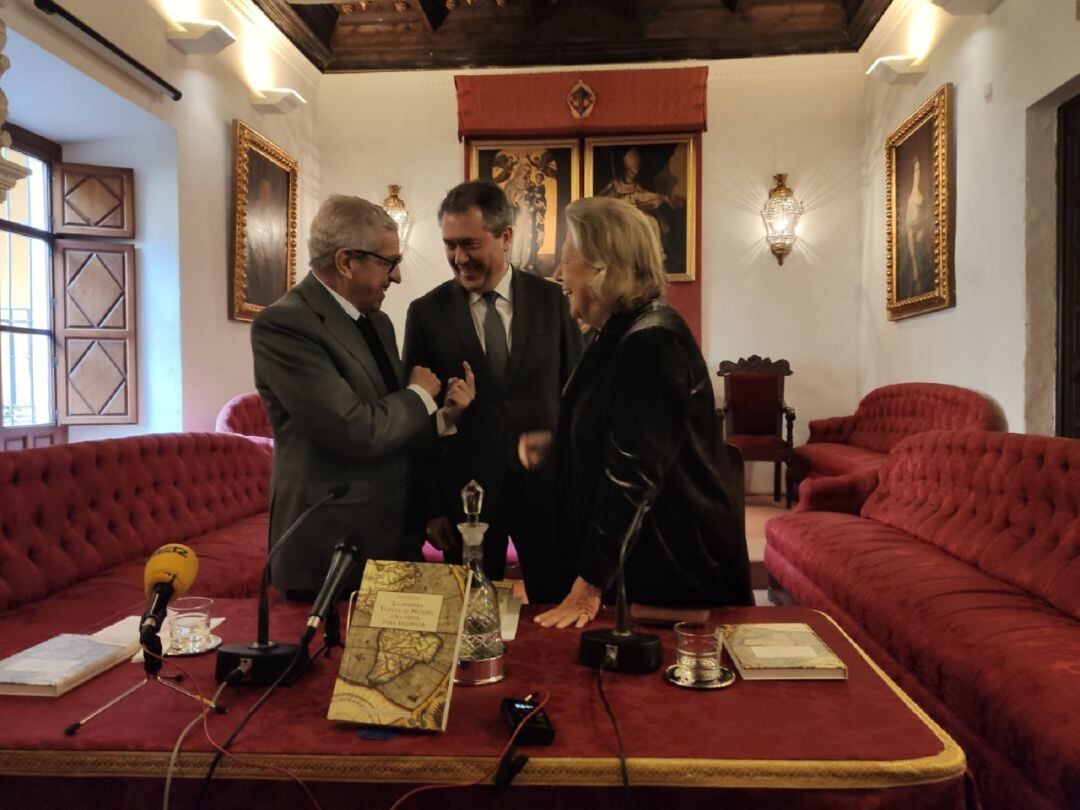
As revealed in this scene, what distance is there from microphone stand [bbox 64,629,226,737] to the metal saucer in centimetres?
77

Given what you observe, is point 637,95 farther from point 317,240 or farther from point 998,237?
point 317,240

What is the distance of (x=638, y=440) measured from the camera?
1.66 metres

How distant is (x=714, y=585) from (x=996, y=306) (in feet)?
15.0

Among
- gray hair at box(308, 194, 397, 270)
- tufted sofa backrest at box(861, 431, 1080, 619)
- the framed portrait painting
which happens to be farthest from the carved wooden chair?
gray hair at box(308, 194, 397, 270)

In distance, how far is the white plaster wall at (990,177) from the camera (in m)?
4.84

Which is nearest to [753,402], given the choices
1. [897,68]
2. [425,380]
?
[897,68]

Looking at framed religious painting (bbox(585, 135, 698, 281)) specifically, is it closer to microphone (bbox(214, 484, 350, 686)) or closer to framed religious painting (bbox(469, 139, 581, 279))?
framed religious painting (bbox(469, 139, 581, 279))

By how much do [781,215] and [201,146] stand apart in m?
5.40

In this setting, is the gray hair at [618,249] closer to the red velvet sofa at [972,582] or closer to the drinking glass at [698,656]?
the drinking glass at [698,656]

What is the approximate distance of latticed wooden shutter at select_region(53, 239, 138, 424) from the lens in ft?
19.4

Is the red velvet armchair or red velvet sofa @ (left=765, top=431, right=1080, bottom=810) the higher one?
the red velvet armchair

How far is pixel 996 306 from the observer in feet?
17.6

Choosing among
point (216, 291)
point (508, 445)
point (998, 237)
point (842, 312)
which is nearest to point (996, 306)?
point (998, 237)

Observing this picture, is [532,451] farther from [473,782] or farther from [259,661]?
[473,782]
